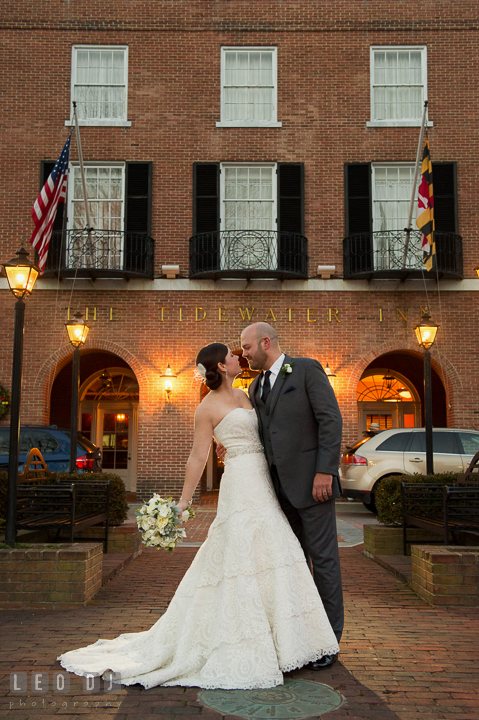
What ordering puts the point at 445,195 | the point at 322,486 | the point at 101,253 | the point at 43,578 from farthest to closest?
the point at 445,195 → the point at 101,253 → the point at 43,578 → the point at 322,486

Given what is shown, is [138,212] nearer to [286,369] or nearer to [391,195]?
[391,195]

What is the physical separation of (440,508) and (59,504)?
413 cm

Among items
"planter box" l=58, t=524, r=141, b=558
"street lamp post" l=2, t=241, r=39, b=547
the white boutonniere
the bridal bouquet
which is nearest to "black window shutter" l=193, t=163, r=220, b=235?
"street lamp post" l=2, t=241, r=39, b=547

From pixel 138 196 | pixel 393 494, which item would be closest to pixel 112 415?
pixel 138 196

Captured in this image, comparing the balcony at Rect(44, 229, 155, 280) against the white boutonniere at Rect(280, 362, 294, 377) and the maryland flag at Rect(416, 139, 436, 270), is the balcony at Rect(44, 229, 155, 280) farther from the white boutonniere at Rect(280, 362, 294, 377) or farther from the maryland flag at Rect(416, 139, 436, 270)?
the white boutonniere at Rect(280, 362, 294, 377)

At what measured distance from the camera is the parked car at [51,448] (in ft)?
42.3

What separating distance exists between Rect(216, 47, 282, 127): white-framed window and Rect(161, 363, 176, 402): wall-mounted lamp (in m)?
6.43

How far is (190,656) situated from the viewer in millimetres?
3895

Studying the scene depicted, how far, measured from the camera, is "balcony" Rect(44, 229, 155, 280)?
15836mm

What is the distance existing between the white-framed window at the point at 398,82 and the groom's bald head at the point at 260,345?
546 inches

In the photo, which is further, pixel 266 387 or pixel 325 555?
pixel 266 387

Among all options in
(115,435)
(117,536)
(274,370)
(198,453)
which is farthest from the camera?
(115,435)

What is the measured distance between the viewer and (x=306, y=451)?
4.37m

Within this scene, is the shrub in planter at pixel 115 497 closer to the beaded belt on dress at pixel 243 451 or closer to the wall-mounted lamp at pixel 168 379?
the beaded belt on dress at pixel 243 451
